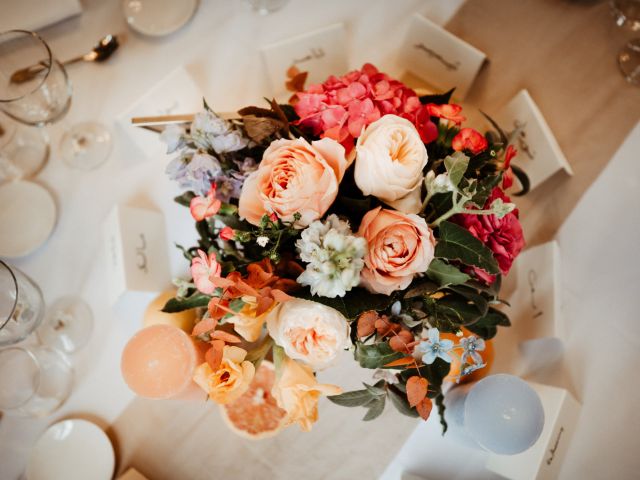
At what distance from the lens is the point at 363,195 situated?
556 mm

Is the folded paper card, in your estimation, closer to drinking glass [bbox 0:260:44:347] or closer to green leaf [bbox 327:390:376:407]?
green leaf [bbox 327:390:376:407]

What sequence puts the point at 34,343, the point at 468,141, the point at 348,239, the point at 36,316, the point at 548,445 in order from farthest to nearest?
1. the point at 34,343
2. the point at 36,316
3. the point at 548,445
4. the point at 468,141
5. the point at 348,239

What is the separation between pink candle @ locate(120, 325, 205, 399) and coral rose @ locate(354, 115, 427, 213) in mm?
324

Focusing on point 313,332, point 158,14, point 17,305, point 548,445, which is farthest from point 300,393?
point 158,14

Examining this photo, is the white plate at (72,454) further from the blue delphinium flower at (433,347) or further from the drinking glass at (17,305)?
the blue delphinium flower at (433,347)

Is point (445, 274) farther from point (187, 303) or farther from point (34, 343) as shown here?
point (34, 343)

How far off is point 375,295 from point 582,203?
1.76ft

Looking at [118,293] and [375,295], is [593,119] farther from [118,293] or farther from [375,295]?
[118,293]

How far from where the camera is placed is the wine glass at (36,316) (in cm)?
73

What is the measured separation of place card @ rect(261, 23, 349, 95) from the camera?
0.83 m

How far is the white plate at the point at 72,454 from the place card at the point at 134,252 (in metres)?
0.23

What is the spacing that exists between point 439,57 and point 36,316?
0.85 m

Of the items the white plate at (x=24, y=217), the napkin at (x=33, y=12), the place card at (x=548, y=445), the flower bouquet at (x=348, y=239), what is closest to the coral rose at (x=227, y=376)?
the flower bouquet at (x=348, y=239)

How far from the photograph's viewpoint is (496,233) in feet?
1.76
